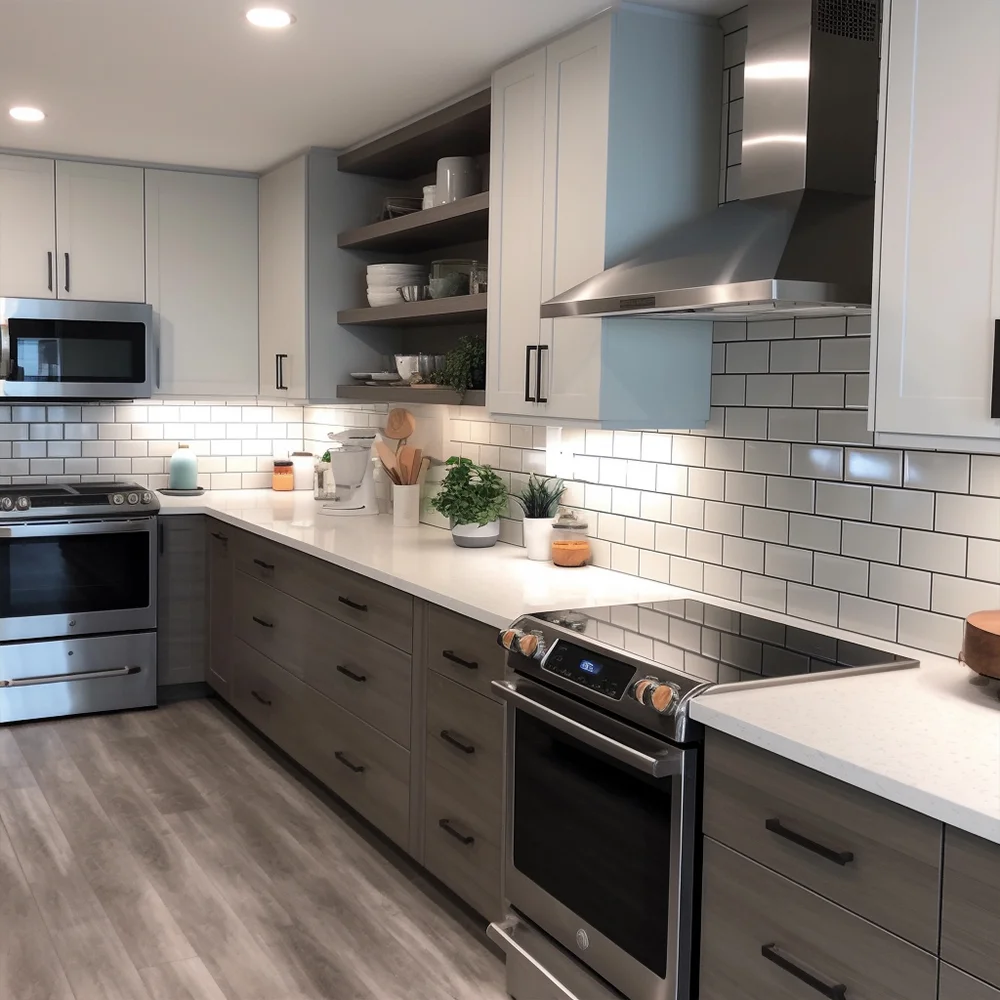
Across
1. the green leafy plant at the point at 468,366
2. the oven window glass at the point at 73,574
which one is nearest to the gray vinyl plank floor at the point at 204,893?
the oven window glass at the point at 73,574

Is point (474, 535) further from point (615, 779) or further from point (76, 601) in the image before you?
point (76, 601)

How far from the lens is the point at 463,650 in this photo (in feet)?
9.33

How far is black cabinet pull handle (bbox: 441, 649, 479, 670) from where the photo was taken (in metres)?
2.80

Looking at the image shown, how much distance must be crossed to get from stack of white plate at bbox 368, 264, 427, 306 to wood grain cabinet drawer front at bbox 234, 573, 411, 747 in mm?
1193

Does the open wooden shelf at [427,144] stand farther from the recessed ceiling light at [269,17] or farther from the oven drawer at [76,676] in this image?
the oven drawer at [76,676]

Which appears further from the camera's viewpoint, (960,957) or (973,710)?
(973,710)

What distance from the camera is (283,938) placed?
2881 millimetres

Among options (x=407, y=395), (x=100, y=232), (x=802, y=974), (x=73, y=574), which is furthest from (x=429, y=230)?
(x=802, y=974)

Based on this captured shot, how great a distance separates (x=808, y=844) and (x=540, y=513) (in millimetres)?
1898

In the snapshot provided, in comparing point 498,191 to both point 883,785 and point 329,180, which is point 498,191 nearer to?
point 329,180

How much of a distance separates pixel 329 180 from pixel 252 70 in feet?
3.99

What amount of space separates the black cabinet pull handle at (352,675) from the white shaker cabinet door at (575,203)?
996 millimetres

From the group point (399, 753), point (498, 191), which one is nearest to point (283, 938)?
point (399, 753)

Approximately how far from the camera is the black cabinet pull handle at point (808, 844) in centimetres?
171
